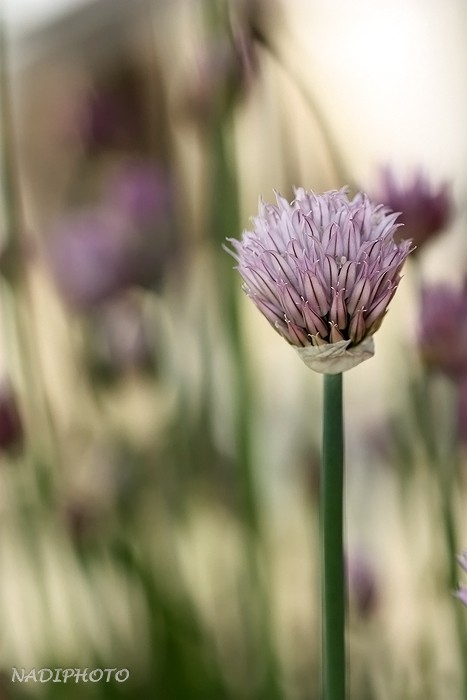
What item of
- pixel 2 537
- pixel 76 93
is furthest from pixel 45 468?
pixel 76 93

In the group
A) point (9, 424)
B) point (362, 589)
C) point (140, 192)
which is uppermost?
point (140, 192)

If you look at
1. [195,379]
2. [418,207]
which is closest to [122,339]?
[195,379]

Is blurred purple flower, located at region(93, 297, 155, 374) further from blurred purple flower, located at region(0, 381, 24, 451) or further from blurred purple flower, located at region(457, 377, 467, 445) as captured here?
blurred purple flower, located at region(457, 377, 467, 445)

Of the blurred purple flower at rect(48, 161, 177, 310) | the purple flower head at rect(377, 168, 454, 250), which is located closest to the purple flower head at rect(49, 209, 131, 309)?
the blurred purple flower at rect(48, 161, 177, 310)

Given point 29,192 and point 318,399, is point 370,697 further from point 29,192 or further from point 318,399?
point 29,192

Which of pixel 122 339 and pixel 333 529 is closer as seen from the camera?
pixel 333 529

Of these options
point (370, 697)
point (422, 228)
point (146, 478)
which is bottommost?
point (370, 697)

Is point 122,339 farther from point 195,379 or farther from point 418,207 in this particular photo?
point 418,207

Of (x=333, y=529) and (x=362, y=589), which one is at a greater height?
(x=333, y=529)
